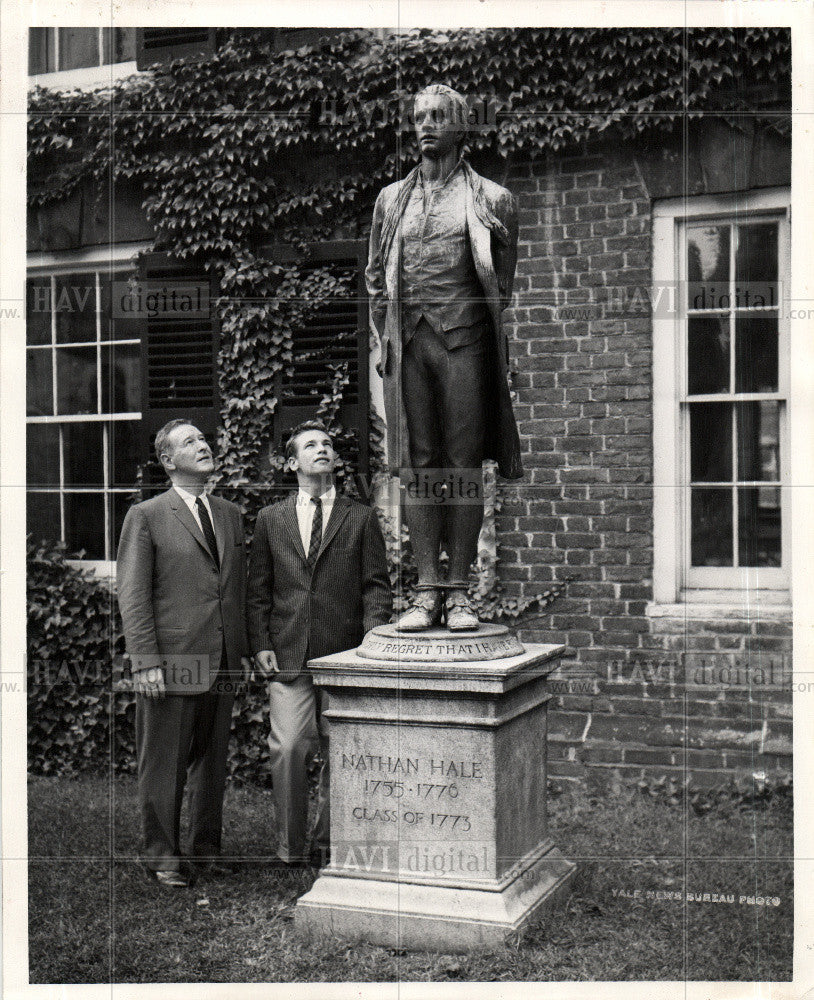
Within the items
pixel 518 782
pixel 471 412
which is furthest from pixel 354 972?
pixel 471 412

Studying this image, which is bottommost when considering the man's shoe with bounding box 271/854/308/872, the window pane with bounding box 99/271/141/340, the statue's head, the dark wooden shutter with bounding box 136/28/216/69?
Result: the man's shoe with bounding box 271/854/308/872

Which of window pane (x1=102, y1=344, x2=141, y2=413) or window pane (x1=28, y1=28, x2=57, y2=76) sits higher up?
window pane (x1=28, y1=28, x2=57, y2=76)

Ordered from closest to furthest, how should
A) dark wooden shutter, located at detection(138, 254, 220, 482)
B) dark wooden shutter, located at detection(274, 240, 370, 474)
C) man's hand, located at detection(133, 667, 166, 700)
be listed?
man's hand, located at detection(133, 667, 166, 700) → dark wooden shutter, located at detection(274, 240, 370, 474) → dark wooden shutter, located at detection(138, 254, 220, 482)

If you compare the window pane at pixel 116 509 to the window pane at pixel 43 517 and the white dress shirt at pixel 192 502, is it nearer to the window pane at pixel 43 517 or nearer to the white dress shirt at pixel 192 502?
the window pane at pixel 43 517

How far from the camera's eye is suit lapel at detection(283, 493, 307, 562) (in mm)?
5105

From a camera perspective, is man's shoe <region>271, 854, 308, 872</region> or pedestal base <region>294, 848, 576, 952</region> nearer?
pedestal base <region>294, 848, 576, 952</region>

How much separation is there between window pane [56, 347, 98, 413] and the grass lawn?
254 cm

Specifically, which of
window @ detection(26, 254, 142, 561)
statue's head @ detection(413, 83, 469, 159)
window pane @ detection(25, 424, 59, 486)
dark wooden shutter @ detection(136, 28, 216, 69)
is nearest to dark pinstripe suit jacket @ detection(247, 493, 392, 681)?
statue's head @ detection(413, 83, 469, 159)

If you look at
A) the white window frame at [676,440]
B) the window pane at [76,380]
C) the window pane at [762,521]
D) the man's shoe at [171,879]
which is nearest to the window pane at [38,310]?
the window pane at [76,380]

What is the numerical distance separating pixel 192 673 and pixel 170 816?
0.65 metres

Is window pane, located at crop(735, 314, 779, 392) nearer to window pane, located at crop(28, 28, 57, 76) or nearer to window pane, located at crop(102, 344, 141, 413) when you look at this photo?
window pane, located at crop(102, 344, 141, 413)

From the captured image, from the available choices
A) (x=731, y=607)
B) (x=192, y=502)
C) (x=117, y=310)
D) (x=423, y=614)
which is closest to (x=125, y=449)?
(x=117, y=310)

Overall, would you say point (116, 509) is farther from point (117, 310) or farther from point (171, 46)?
point (171, 46)

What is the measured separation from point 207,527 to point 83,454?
2320mm
